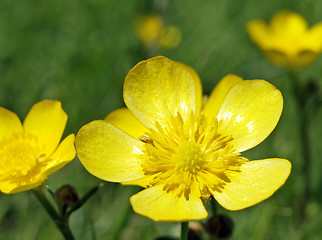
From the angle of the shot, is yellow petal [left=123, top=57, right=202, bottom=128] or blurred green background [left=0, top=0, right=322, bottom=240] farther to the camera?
blurred green background [left=0, top=0, right=322, bottom=240]

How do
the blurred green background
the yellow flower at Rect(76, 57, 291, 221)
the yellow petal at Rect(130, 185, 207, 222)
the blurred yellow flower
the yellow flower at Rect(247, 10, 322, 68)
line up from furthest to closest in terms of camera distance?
1. the blurred yellow flower
2. the yellow flower at Rect(247, 10, 322, 68)
3. the blurred green background
4. the yellow flower at Rect(76, 57, 291, 221)
5. the yellow petal at Rect(130, 185, 207, 222)

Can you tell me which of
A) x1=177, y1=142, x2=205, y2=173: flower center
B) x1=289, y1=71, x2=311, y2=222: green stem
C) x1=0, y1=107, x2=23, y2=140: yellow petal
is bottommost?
x1=289, y1=71, x2=311, y2=222: green stem

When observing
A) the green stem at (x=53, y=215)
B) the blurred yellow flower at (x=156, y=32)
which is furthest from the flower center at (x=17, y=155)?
the blurred yellow flower at (x=156, y=32)

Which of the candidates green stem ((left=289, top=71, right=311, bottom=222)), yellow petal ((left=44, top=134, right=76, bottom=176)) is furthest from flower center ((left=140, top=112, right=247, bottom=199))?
green stem ((left=289, top=71, right=311, bottom=222))

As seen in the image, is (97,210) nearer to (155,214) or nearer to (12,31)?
(155,214)

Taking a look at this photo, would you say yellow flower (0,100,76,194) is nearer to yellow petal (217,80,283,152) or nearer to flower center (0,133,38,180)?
flower center (0,133,38,180)

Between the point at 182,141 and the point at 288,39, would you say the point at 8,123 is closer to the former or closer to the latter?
the point at 182,141

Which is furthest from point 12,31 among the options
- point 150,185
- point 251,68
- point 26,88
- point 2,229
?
point 150,185

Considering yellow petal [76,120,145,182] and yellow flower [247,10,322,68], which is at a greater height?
yellow petal [76,120,145,182]

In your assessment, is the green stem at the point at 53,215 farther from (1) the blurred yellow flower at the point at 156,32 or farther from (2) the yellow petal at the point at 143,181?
(1) the blurred yellow flower at the point at 156,32

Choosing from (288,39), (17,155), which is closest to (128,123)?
(17,155)
